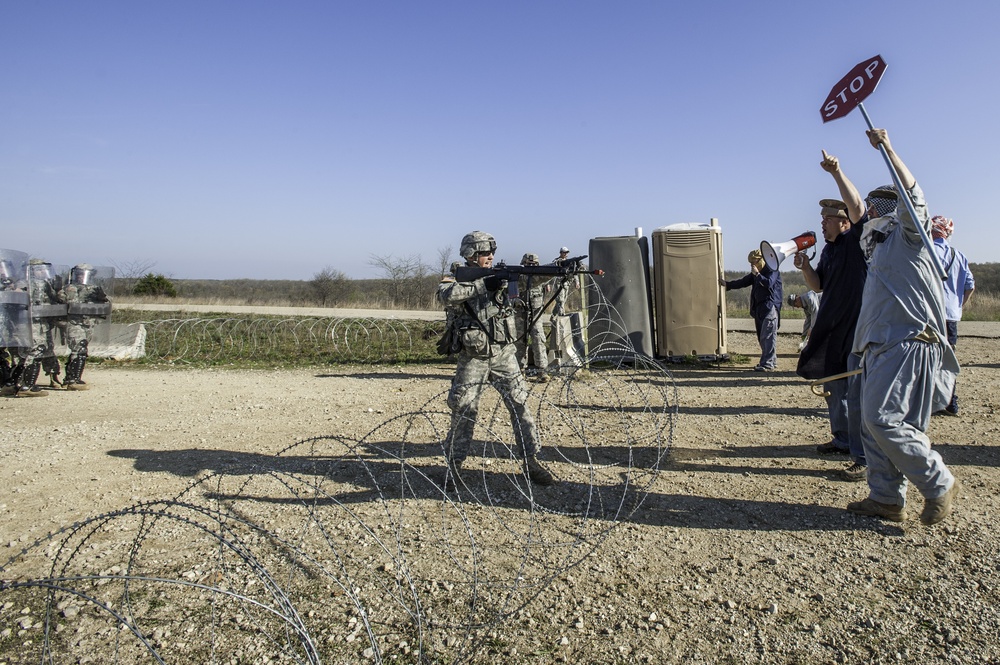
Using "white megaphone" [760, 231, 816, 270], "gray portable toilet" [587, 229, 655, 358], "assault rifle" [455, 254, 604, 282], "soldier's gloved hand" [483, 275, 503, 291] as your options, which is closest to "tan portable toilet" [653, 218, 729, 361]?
"gray portable toilet" [587, 229, 655, 358]

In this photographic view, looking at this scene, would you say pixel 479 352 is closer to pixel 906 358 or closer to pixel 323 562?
pixel 323 562

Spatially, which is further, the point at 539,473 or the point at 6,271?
the point at 6,271

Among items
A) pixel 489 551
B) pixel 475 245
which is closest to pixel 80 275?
pixel 475 245

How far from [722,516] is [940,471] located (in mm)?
1379

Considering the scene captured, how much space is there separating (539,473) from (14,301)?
817 centimetres

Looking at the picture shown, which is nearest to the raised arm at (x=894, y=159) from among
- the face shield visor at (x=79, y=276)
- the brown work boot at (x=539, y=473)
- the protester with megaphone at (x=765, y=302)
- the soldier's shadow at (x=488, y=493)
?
the soldier's shadow at (x=488, y=493)

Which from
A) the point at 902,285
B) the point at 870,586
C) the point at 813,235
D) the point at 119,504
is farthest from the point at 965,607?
the point at 119,504

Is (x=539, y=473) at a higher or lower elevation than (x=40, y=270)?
lower

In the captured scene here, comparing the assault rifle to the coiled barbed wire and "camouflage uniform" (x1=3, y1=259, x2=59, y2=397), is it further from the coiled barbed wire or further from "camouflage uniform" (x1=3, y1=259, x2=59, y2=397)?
"camouflage uniform" (x1=3, y1=259, x2=59, y2=397)

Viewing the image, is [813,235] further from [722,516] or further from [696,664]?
[696,664]

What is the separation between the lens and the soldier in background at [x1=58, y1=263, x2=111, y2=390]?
32.8 ft

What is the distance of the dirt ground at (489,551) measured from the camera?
126 inches

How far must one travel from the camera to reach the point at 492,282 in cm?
511

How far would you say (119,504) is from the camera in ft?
17.1
